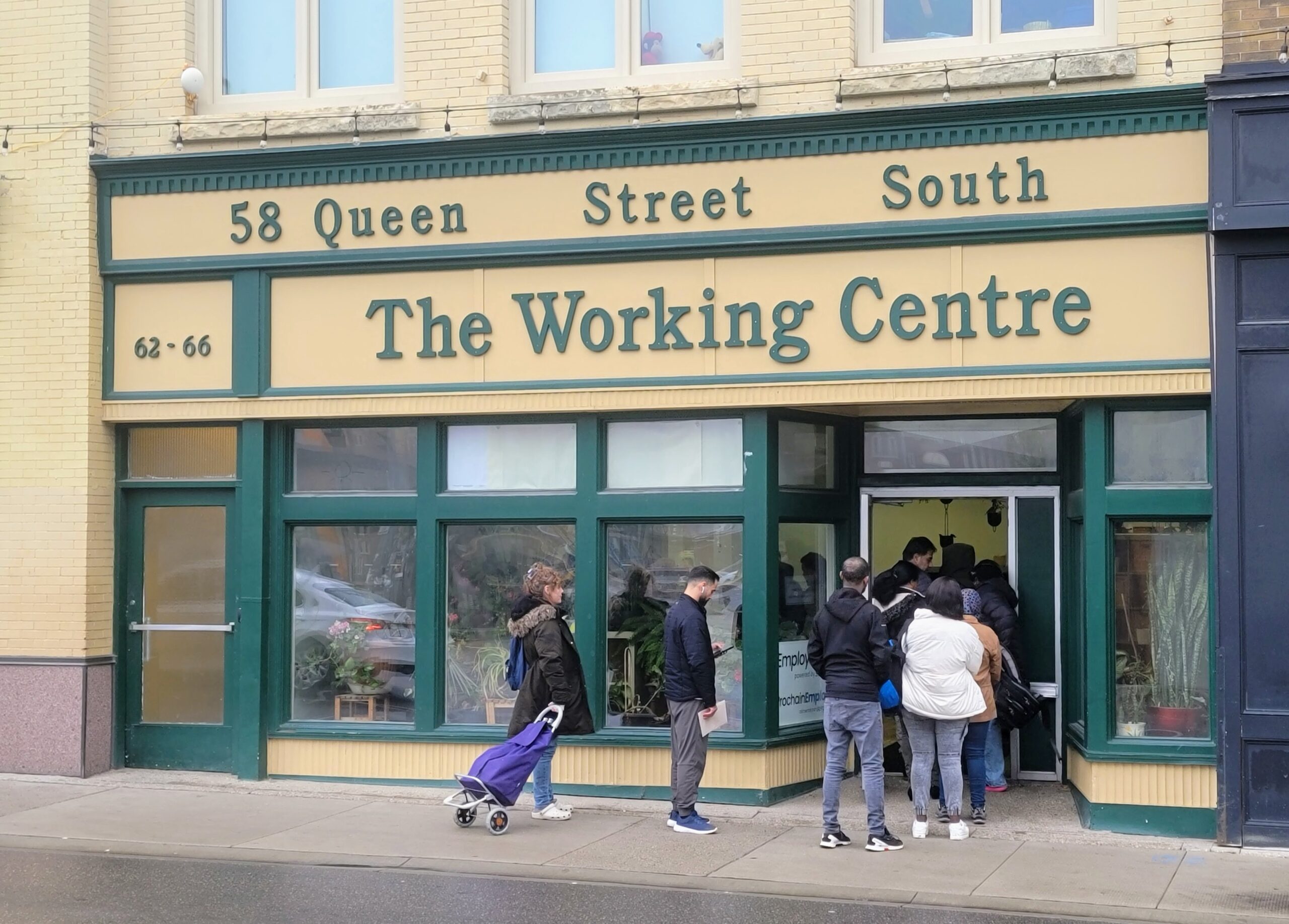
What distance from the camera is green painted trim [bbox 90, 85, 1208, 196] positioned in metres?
9.80

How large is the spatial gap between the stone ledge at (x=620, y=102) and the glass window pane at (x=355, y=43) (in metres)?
1.12

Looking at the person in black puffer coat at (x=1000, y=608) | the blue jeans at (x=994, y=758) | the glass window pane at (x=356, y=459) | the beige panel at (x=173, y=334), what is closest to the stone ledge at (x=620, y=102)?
the glass window pane at (x=356, y=459)

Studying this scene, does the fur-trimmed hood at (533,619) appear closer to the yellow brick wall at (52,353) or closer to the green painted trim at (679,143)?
the green painted trim at (679,143)

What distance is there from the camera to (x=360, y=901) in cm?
796

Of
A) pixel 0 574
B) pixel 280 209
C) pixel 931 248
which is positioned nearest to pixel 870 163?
pixel 931 248

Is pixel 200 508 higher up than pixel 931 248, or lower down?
lower down

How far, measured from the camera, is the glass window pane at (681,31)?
36.0 feet

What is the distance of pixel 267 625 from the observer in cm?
1142

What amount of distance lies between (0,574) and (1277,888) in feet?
29.7

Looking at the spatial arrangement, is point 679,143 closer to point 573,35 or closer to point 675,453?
point 573,35

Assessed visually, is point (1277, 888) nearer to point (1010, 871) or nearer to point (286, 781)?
point (1010, 871)

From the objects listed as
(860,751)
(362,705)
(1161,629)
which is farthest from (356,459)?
(1161,629)

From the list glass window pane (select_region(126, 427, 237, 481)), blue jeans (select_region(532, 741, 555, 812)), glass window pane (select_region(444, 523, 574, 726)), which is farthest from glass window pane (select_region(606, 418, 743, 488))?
glass window pane (select_region(126, 427, 237, 481))

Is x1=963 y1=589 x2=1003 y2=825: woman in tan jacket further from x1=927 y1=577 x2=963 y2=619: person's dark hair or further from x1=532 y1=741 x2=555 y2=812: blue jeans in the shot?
x1=532 y1=741 x2=555 y2=812: blue jeans
